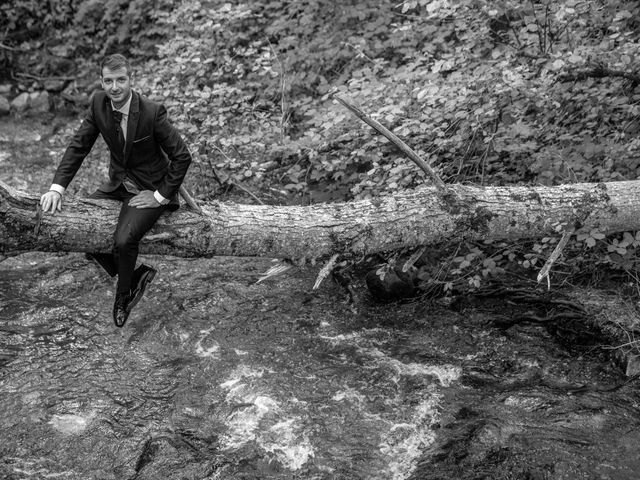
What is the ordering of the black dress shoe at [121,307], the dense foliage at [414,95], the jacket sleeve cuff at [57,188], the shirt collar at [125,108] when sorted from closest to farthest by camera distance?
the shirt collar at [125,108]
the jacket sleeve cuff at [57,188]
the black dress shoe at [121,307]
the dense foliage at [414,95]

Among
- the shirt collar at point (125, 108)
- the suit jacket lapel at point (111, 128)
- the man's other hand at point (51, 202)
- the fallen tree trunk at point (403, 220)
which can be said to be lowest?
the fallen tree trunk at point (403, 220)

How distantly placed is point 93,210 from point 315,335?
2422 mm

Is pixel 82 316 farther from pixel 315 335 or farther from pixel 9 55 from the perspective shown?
pixel 9 55

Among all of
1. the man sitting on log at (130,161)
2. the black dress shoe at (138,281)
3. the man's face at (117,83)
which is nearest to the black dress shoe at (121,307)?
the black dress shoe at (138,281)

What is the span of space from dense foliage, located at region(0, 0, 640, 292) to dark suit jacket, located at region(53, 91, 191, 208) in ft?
7.65

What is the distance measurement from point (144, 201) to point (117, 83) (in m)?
0.90

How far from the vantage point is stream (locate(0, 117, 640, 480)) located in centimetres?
484

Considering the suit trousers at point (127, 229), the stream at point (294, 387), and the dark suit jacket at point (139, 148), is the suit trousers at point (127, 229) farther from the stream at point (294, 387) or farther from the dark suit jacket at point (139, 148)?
the stream at point (294, 387)

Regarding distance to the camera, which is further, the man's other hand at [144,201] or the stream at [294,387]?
the man's other hand at [144,201]

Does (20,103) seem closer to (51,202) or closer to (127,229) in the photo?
(51,202)

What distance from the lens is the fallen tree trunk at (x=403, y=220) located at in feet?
17.9

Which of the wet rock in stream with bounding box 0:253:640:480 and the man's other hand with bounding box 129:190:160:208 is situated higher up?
the man's other hand with bounding box 129:190:160:208

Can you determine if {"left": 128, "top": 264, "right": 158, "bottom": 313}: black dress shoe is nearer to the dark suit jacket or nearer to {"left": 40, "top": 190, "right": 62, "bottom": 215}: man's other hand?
the dark suit jacket

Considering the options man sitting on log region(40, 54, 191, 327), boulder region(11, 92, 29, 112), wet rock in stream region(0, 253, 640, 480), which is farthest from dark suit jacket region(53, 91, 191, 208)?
boulder region(11, 92, 29, 112)
